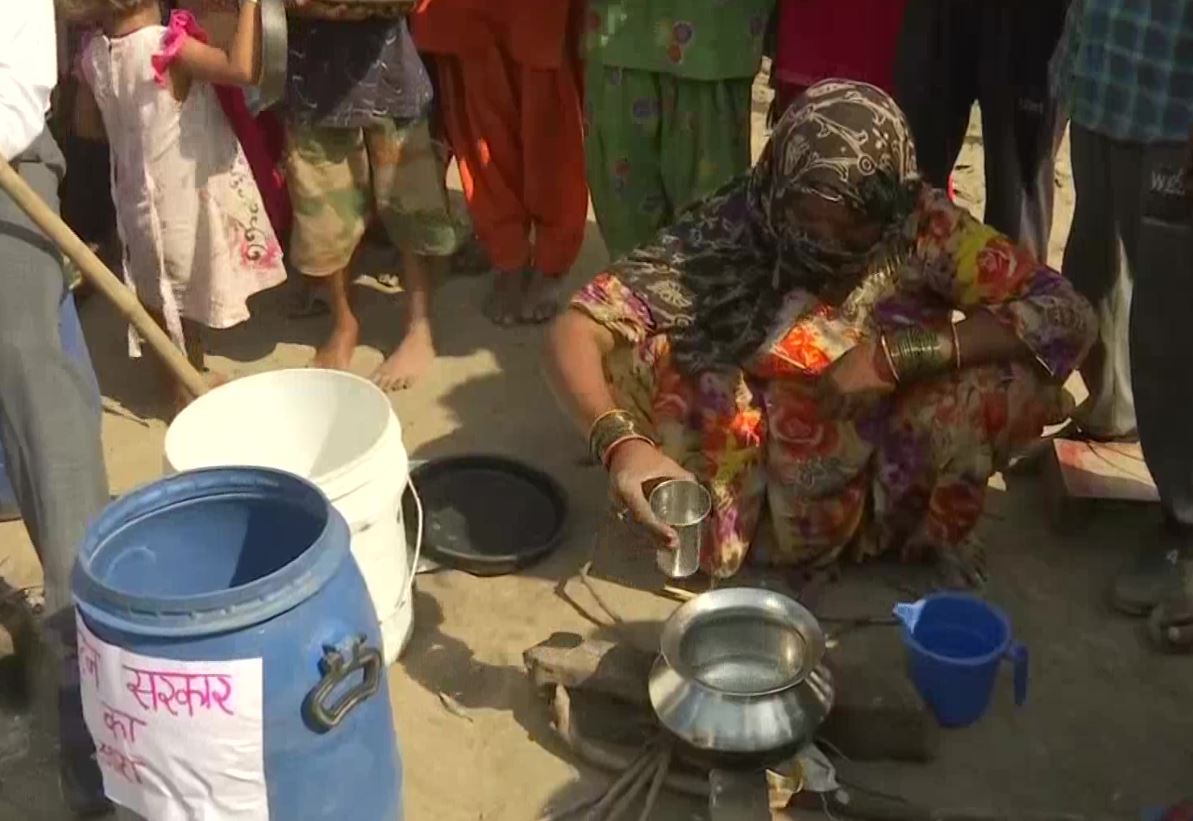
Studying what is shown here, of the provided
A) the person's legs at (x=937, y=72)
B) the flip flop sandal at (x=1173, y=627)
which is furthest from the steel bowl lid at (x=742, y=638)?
the person's legs at (x=937, y=72)

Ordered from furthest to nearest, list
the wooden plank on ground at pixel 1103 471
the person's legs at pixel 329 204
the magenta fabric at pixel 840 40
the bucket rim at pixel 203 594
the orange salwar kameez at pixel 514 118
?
the orange salwar kameez at pixel 514 118 → the person's legs at pixel 329 204 → the magenta fabric at pixel 840 40 → the wooden plank on ground at pixel 1103 471 → the bucket rim at pixel 203 594

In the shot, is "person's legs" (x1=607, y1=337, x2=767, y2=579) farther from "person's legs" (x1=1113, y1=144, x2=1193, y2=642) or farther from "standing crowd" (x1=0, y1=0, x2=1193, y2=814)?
"person's legs" (x1=1113, y1=144, x2=1193, y2=642)

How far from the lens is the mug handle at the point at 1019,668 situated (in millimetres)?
2588

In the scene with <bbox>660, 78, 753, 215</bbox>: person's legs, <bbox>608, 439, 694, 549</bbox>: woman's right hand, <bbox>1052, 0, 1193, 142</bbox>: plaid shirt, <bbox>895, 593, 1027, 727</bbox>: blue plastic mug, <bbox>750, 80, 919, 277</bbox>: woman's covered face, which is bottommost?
<bbox>895, 593, 1027, 727</bbox>: blue plastic mug

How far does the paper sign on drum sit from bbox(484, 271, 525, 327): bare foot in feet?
7.18

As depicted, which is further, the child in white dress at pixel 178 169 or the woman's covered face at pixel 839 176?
the child in white dress at pixel 178 169

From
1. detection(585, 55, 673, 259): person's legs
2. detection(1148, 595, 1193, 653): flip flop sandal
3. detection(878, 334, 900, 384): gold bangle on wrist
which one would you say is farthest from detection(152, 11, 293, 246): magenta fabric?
detection(1148, 595, 1193, 653): flip flop sandal

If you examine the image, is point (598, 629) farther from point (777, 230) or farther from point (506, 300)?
point (506, 300)

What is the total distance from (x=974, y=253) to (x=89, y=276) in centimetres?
165

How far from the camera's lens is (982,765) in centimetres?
261

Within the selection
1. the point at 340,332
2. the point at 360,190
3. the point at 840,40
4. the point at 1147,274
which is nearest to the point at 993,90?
the point at 840,40

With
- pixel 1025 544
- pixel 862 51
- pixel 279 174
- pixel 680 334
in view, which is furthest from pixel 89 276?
pixel 1025 544

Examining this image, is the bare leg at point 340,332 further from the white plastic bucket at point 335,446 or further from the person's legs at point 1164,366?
the person's legs at point 1164,366

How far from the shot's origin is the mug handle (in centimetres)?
259
